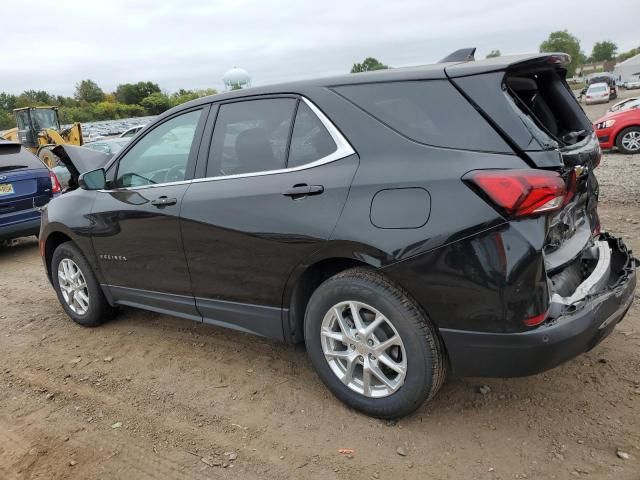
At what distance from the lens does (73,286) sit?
179 inches

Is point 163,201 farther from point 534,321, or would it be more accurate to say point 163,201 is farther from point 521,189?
point 534,321

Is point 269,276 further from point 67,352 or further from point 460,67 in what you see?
point 67,352

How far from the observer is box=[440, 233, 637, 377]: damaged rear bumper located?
2387 millimetres

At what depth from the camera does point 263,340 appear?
4.02 m

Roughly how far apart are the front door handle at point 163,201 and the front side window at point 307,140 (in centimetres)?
93

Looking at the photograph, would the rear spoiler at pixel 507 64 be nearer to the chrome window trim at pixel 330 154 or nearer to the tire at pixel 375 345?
the chrome window trim at pixel 330 154

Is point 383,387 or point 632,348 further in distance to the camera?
point 632,348

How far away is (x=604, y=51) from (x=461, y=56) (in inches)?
6014

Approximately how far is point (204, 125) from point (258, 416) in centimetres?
184

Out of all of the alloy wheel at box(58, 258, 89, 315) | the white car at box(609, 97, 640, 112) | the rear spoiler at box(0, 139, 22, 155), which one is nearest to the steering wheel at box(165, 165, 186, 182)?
the alloy wheel at box(58, 258, 89, 315)

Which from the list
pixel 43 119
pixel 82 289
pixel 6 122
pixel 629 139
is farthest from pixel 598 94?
pixel 6 122

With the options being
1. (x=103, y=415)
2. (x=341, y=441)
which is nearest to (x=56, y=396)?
(x=103, y=415)

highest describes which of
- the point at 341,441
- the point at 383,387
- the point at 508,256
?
the point at 508,256

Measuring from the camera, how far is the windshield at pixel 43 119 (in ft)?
71.5
